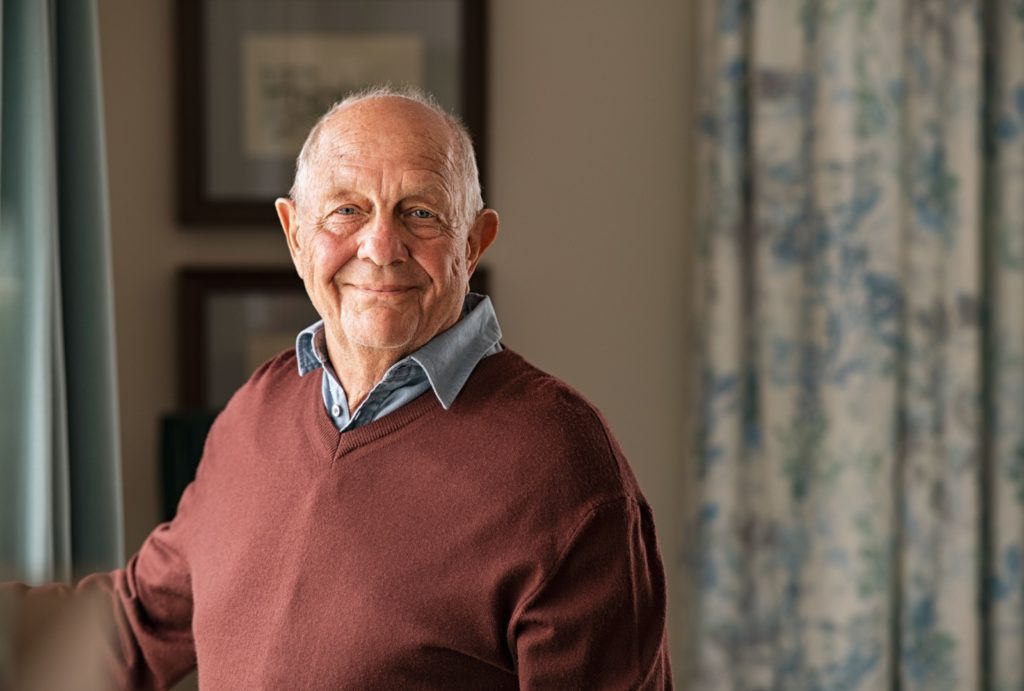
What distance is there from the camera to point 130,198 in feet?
8.73

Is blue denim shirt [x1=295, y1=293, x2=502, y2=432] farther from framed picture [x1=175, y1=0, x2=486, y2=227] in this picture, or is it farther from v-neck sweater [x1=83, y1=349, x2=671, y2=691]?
framed picture [x1=175, y1=0, x2=486, y2=227]

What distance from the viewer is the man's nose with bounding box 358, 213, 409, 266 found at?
1.28 m

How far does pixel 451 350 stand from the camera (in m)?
1.32

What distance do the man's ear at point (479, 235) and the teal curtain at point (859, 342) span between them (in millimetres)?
1431

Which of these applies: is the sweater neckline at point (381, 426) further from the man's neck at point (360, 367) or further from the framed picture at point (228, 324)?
the framed picture at point (228, 324)

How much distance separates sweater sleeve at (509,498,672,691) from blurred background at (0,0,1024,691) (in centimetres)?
162

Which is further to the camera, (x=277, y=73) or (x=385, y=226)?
(x=277, y=73)

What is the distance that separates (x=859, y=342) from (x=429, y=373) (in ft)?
5.66

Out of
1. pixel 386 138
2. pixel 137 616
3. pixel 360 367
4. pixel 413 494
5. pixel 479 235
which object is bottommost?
pixel 137 616

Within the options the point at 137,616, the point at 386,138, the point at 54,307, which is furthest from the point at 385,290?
the point at 54,307

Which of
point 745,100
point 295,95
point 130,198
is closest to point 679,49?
point 745,100

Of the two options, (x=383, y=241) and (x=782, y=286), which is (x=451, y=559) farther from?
(x=782, y=286)

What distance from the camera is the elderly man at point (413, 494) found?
120cm

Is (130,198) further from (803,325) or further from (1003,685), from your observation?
(1003,685)
